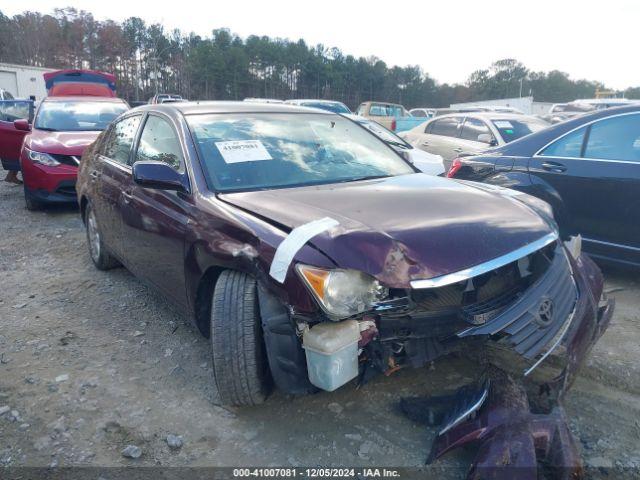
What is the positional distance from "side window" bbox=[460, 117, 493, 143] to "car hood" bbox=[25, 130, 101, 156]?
5938mm

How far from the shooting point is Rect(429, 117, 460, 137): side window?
9109mm

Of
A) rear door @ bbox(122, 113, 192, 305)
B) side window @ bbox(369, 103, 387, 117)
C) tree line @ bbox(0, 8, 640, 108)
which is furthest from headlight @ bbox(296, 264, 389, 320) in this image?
tree line @ bbox(0, 8, 640, 108)

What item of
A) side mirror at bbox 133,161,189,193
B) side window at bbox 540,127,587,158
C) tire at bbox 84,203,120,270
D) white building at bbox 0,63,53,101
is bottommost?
tire at bbox 84,203,120,270

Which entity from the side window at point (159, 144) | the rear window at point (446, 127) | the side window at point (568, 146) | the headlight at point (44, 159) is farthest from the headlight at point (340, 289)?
the rear window at point (446, 127)

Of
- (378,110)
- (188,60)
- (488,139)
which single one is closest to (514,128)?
(488,139)

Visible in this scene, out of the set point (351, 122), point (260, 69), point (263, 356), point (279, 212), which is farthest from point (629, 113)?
point (260, 69)

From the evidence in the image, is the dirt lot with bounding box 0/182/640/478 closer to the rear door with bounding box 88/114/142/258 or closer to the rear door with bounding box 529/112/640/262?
the rear door with bounding box 529/112/640/262

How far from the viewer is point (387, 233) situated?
2.20 meters

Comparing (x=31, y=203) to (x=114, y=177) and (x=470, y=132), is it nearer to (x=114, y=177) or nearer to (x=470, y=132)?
(x=114, y=177)

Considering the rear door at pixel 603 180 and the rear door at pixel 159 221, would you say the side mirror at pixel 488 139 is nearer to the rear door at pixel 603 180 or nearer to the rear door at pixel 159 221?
the rear door at pixel 603 180

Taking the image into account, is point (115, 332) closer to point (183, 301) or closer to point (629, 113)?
point (183, 301)

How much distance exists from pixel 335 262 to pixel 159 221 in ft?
5.11

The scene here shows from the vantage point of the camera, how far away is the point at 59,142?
23.3 ft

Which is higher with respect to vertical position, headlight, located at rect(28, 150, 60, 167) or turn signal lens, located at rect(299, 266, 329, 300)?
turn signal lens, located at rect(299, 266, 329, 300)
